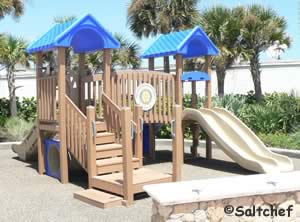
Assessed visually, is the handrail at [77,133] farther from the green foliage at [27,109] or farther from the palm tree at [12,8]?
the green foliage at [27,109]

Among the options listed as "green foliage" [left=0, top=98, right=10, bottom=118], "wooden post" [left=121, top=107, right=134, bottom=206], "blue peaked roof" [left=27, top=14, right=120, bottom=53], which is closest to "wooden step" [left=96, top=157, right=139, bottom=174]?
"wooden post" [left=121, top=107, right=134, bottom=206]

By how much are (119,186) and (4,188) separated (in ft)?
9.05

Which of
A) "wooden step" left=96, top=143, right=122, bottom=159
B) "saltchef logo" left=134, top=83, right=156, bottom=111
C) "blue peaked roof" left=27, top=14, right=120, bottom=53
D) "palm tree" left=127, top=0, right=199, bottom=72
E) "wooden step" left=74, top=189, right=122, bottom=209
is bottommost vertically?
"wooden step" left=74, top=189, right=122, bottom=209

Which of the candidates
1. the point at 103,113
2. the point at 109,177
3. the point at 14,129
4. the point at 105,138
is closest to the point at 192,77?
the point at 103,113

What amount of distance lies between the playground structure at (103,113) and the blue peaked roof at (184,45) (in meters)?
0.04

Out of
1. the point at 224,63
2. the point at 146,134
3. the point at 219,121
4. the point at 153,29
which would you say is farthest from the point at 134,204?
the point at 153,29

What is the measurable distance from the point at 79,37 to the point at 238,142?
4404 millimetres

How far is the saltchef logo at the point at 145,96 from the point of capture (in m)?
11.0

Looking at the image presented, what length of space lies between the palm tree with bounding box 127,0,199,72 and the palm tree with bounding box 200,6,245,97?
125 inches

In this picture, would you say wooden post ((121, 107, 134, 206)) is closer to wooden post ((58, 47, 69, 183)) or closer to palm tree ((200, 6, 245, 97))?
wooden post ((58, 47, 69, 183))

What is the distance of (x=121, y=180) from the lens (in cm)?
793

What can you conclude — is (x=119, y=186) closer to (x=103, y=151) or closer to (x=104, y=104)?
(x=103, y=151)

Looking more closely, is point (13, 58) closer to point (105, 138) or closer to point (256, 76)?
point (256, 76)

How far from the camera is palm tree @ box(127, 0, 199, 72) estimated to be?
23.0 meters
